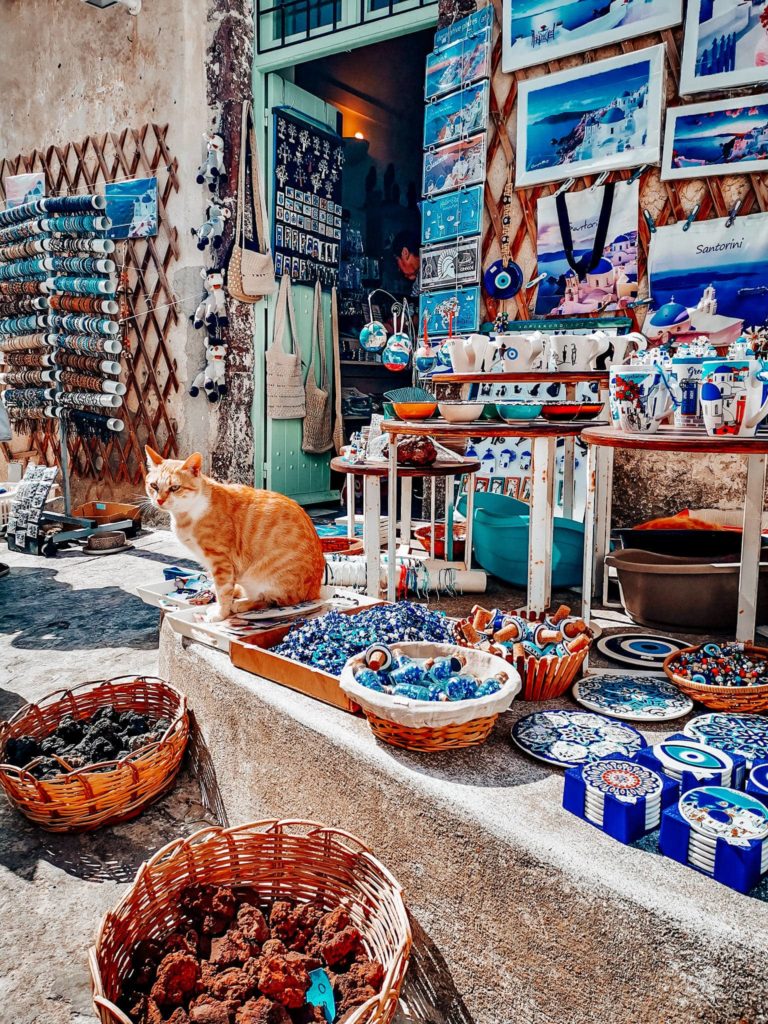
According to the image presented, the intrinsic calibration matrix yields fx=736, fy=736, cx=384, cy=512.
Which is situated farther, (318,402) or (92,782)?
(318,402)

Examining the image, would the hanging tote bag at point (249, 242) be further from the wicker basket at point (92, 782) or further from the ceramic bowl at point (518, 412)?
the wicker basket at point (92, 782)

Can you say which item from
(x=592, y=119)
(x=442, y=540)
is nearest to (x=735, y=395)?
(x=442, y=540)

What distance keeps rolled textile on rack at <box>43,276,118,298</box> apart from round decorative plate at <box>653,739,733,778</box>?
4210mm

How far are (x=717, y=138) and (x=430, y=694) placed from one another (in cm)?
283

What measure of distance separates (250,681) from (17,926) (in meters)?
0.64

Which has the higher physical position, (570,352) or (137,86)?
(137,86)

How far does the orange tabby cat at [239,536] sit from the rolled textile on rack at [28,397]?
11.1 ft

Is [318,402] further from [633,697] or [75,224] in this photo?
[633,697]

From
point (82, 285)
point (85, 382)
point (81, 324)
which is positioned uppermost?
point (82, 285)

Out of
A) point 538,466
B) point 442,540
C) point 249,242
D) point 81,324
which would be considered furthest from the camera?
point 249,242

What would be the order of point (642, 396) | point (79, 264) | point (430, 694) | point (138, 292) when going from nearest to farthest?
point (430, 694)
point (642, 396)
point (79, 264)
point (138, 292)

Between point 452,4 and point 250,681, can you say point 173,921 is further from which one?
point 452,4

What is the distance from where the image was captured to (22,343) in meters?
5.00

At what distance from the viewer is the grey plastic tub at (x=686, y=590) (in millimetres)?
2016
